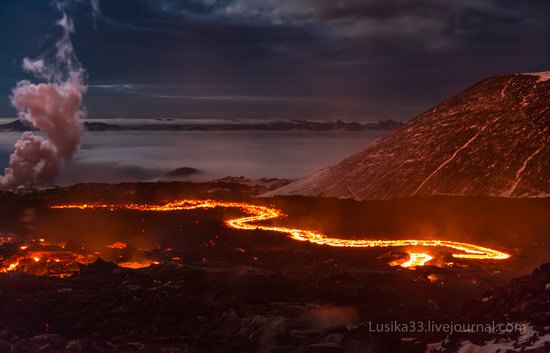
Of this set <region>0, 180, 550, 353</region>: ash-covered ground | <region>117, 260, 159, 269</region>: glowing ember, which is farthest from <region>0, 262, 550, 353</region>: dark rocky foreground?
<region>117, 260, 159, 269</region>: glowing ember

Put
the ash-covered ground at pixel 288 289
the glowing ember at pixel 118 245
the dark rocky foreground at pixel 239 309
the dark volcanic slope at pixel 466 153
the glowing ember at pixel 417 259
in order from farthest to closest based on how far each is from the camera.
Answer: the dark volcanic slope at pixel 466 153, the glowing ember at pixel 118 245, the glowing ember at pixel 417 259, the ash-covered ground at pixel 288 289, the dark rocky foreground at pixel 239 309

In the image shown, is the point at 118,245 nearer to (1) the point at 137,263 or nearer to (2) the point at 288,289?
(1) the point at 137,263

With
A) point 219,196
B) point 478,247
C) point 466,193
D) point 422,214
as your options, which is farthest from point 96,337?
point 219,196

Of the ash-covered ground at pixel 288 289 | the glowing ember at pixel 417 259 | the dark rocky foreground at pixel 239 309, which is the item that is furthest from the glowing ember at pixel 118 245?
the glowing ember at pixel 417 259

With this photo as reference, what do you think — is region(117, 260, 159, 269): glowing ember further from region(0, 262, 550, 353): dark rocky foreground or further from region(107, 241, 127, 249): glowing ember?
region(107, 241, 127, 249): glowing ember

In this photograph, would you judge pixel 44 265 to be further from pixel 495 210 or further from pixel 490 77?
pixel 490 77

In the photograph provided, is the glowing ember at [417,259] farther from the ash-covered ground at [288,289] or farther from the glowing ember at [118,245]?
the glowing ember at [118,245]

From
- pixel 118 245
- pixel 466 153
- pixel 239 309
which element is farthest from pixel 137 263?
pixel 466 153
